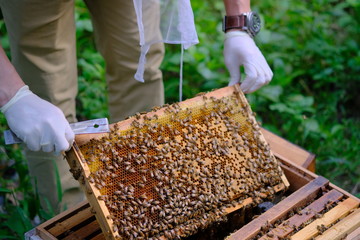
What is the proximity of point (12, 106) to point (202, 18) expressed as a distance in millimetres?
4361

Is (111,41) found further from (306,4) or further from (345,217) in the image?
(306,4)

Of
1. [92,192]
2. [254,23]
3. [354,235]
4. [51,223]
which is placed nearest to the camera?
[92,192]

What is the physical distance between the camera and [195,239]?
107 inches

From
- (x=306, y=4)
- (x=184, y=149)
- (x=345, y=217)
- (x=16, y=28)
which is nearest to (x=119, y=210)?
(x=184, y=149)

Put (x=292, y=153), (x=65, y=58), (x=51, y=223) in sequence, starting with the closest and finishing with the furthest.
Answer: (x=51, y=223) → (x=292, y=153) → (x=65, y=58)

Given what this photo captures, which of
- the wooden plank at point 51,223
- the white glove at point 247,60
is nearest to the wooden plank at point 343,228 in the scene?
the white glove at point 247,60

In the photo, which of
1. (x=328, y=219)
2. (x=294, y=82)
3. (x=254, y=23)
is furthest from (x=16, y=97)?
(x=294, y=82)

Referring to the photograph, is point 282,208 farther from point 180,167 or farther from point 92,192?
point 92,192

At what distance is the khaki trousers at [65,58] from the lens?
3.04 meters

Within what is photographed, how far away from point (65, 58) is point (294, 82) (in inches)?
135

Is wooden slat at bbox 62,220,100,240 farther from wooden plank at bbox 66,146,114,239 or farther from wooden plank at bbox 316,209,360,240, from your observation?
wooden plank at bbox 316,209,360,240

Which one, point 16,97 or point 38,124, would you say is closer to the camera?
point 38,124

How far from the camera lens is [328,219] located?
240 cm

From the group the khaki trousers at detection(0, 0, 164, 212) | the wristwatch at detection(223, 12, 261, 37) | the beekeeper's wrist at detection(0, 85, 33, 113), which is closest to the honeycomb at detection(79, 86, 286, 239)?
the beekeeper's wrist at detection(0, 85, 33, 113)
